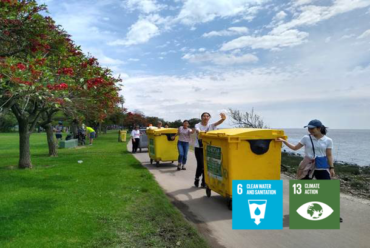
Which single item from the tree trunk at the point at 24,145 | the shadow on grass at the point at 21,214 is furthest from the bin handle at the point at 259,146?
the tree trunk at the point at 24,145

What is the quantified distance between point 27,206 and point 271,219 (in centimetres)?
447

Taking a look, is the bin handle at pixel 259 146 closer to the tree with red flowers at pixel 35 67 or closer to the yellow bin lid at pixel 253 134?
the yellow bin lid at pixel 253 134

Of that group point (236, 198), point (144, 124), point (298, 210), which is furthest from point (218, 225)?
point (144, 124)

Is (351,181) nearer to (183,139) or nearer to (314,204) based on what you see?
(183,139)

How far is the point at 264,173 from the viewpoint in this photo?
20.2 feet

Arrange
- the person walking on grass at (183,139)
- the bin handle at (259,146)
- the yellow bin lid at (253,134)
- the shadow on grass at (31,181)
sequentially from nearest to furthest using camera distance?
1. the yellow bin lid at (253,134)
2. the bin handle at (259,146)
3. the shadow on grass at (31,181)
4. the person walking on grass at (183,139)

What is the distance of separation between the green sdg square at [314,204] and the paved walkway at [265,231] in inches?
4.9

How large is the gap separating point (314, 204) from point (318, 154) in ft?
3.68

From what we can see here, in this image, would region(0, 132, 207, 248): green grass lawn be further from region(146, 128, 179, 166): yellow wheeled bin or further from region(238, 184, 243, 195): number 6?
region(146, 128, 179, 166): yellow wheeled bin

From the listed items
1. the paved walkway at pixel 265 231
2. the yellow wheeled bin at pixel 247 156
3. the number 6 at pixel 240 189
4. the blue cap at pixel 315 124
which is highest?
the blue cap at pixel 315 124

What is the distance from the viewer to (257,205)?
15.4ft

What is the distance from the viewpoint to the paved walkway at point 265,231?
4.46m

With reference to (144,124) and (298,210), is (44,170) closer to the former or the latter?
(298,210)

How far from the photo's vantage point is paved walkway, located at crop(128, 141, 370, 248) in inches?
176
